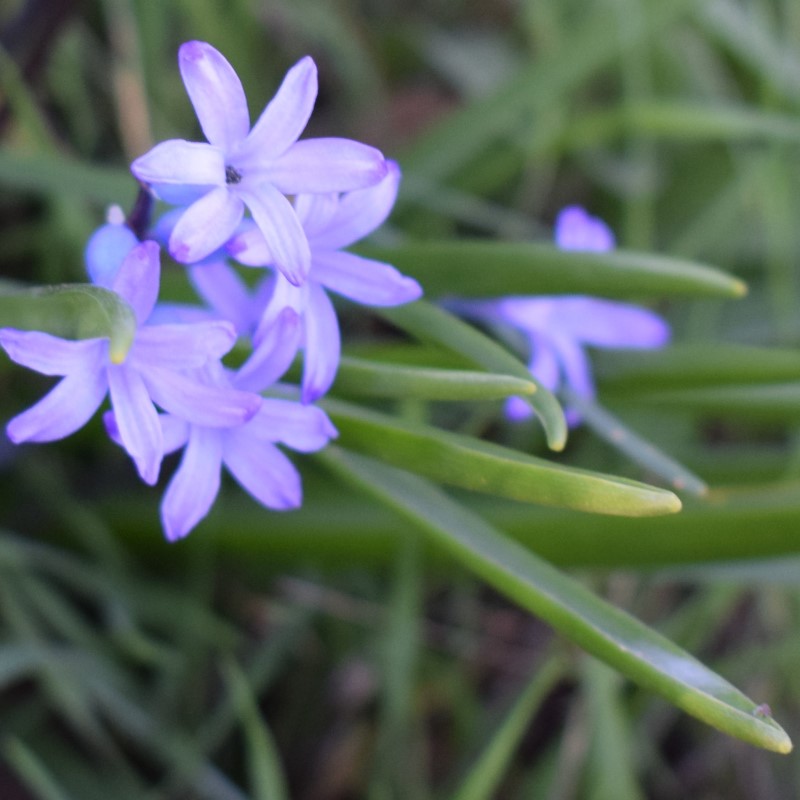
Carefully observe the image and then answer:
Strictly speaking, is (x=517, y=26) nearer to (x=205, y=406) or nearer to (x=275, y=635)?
(x=275, y=635)

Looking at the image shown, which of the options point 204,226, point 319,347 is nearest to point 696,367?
point 319,347

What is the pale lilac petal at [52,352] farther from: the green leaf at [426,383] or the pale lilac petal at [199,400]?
the green leaf at [426,383]

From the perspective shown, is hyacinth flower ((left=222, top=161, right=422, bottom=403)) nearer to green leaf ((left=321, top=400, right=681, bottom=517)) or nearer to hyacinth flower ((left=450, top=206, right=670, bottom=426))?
green leaf ((left=321, top=400, right=681, bottom=517))

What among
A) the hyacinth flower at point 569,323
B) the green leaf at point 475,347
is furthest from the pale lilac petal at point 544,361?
the green leaf at point 475,347

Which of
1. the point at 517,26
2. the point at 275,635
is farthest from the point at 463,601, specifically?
the point at 517,26

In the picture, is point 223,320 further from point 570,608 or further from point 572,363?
point 572,363

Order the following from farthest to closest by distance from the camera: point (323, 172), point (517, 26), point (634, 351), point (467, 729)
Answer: point (517, 26) → point (467, 729) → point (634, 351) → point (323, 172)

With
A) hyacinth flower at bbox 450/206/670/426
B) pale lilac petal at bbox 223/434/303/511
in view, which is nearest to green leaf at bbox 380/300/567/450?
pale lilac petal at bbox 223/434/303/511

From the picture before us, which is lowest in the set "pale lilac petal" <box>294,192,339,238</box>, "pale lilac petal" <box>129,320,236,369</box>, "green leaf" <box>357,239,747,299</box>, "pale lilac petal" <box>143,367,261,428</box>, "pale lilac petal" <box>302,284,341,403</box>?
"green leaf" <box>357,239,747,299</box>
